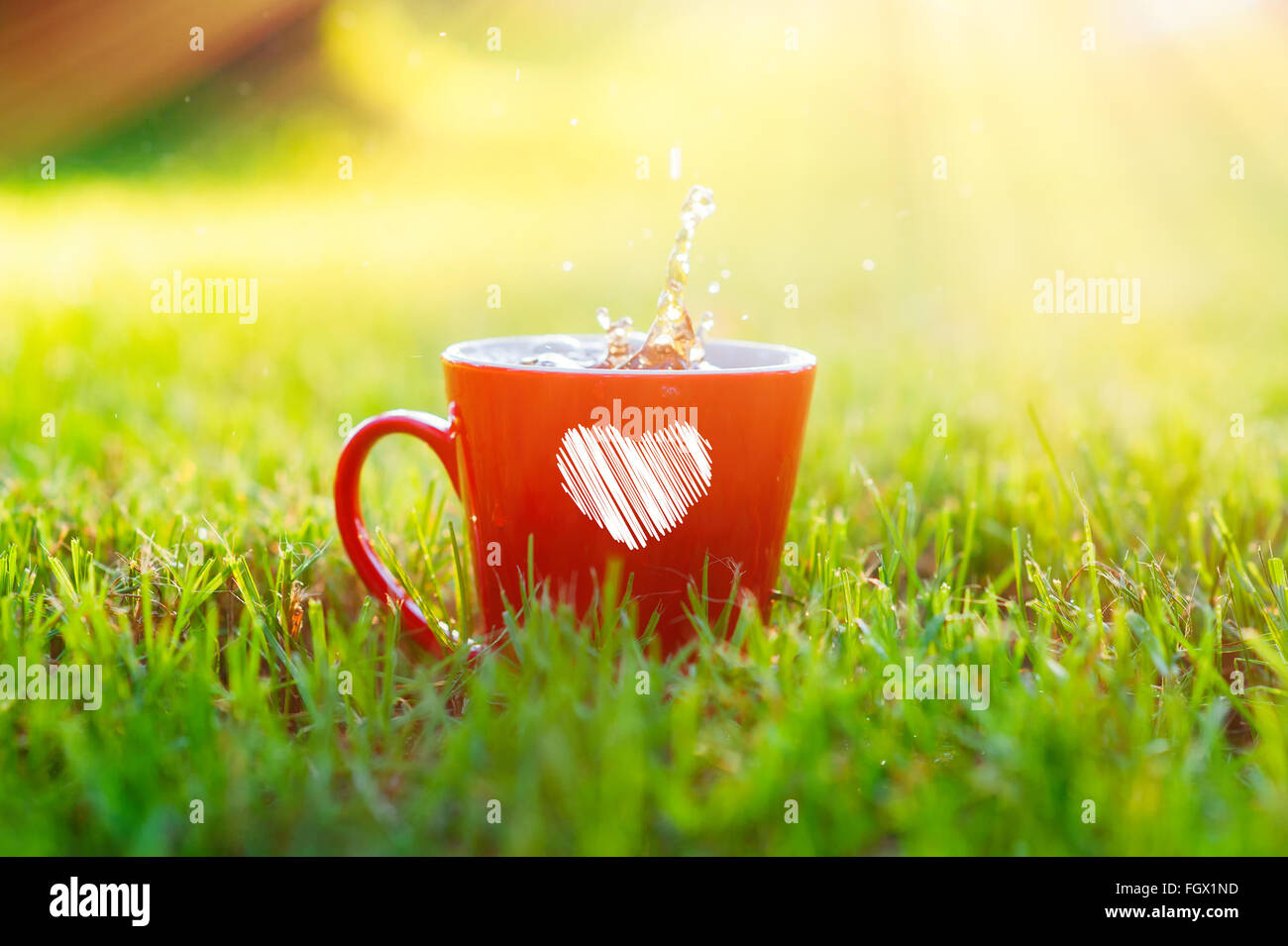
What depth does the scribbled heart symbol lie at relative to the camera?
1.13m

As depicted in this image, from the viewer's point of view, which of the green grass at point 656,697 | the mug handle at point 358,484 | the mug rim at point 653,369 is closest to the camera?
the green grass at point 656,697

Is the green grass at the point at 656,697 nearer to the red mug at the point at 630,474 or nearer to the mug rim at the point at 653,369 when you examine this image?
the red mug at the point at 630,474

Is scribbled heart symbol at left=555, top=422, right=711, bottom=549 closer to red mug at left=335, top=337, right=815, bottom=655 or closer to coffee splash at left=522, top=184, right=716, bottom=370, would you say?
red mug at left=335, top=337, right=815, bottom=655

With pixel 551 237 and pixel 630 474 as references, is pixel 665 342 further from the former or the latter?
pixel 551 237

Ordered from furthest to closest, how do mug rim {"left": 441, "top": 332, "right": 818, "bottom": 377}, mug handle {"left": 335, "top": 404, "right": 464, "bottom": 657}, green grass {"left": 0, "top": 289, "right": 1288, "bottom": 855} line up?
1. mug handle {"left": 335, "top": 404, "right": 464, "bottom": 657}
2. mug rim {"left": 441, "top": 332, "right": 818, "bottom": 377}
3. green grass {"left": 0, "top": 289, "right": 1288, "bottom": 855}

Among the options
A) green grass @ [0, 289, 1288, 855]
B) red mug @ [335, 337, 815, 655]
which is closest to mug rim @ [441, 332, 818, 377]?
red mug @ [335, 337, 815, 655]

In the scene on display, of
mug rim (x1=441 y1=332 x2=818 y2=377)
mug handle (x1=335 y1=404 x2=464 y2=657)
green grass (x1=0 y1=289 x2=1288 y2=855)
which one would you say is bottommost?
green grass (x1=0 y1=289 x2=1288 y2=855)

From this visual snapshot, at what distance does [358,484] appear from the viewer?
1321mm

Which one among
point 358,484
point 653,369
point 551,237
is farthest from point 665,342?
point 551,237

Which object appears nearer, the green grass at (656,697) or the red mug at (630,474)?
the green grass at (656,697)

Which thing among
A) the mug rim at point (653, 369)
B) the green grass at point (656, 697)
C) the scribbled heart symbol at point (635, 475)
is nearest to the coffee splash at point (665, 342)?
the mug rim at point (653, 369)

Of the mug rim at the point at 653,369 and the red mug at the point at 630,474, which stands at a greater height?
the mug rim at the point at 653,369

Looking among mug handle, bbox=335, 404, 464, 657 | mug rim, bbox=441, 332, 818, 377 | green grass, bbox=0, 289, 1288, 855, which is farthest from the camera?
mug handle, bbox=335, 404, 464, 657

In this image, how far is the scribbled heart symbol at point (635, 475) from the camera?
1134 millimetres
